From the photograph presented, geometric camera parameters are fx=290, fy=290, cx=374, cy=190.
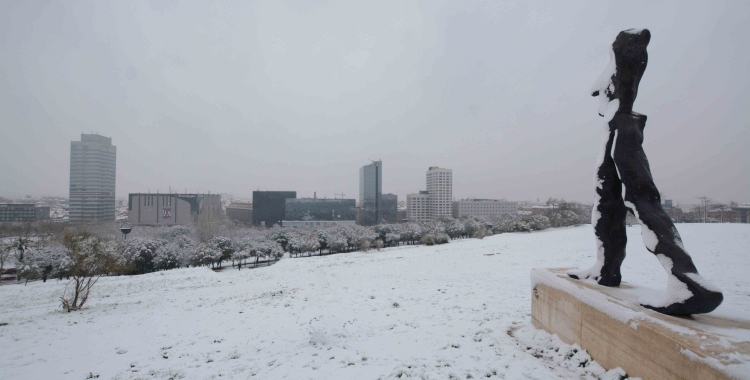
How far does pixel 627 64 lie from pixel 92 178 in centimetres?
10888

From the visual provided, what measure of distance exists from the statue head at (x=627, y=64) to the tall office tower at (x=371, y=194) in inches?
3383

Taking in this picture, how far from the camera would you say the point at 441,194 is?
341 ft

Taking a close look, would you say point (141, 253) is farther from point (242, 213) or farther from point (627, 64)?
point (242, 213)

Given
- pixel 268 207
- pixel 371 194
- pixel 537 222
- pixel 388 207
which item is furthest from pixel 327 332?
pixel 371 194

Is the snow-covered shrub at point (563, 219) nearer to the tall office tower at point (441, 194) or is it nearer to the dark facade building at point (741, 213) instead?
the dark facade building at point (741, 213)

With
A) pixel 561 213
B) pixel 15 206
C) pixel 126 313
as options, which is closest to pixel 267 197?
pixel 15 206

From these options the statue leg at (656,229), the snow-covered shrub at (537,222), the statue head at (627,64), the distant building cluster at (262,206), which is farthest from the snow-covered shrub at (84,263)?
the distant building cluster at (262,206)

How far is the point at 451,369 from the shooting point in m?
4.22

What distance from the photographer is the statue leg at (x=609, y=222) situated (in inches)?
196

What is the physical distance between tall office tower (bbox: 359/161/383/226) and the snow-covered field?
7890cm

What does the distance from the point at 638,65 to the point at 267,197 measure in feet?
294

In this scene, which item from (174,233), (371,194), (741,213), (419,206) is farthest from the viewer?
(419,206)

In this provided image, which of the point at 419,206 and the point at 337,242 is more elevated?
the point at 419,206

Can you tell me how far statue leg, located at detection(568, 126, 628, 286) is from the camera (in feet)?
16.4
